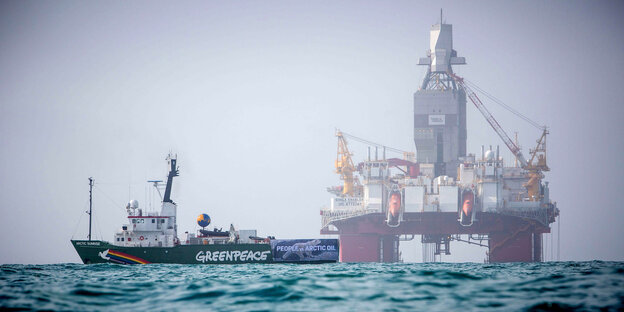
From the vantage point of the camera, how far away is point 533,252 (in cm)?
13075

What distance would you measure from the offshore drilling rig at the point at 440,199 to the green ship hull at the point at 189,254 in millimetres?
65307

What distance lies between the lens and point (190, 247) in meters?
67.6

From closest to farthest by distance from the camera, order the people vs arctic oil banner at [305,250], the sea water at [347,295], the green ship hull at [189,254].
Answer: the sea water at [347,295] → the people vs arctic oil banner at [305,250] → the green ship hull at [189,254]

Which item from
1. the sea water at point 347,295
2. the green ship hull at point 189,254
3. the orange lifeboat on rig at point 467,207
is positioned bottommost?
the green ship hull at point 189,254

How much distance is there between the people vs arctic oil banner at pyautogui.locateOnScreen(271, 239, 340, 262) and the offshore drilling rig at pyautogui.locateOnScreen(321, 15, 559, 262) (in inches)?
2503

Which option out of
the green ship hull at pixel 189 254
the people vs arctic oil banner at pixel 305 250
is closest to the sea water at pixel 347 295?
the people vs arctic oil banner at pixel 305 250

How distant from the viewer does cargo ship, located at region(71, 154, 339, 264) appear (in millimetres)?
66750

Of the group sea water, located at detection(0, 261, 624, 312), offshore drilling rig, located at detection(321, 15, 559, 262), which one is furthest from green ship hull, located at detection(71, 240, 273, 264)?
offshore drilling rig, located at detection(321, 15, 559, 262)

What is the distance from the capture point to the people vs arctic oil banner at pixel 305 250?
6631cm

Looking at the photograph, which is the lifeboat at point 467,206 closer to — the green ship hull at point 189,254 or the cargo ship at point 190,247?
the cargo ship at point 190,247

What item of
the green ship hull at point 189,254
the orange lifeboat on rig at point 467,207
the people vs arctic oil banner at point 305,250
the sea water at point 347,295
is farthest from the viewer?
the orange lifeboat on rig at point 467,207

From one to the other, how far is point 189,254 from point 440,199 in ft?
237

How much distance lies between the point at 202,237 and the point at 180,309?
47.6m

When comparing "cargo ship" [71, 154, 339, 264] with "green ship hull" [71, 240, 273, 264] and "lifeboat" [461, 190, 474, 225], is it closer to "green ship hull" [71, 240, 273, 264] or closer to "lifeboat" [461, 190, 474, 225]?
"green ship hull" [71, 240, 273, 264]
